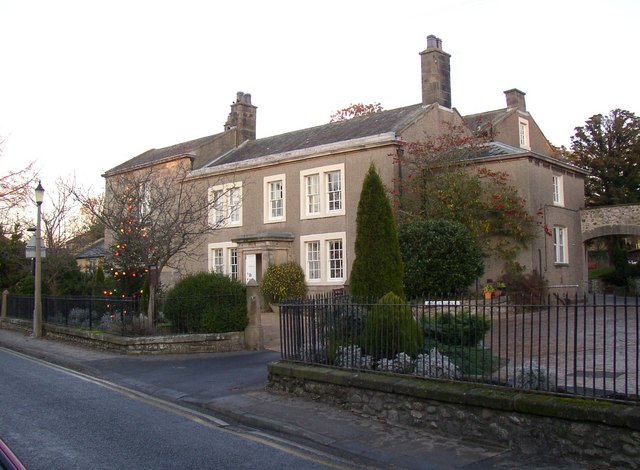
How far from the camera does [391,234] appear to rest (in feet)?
40.2

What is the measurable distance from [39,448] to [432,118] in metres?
21.9

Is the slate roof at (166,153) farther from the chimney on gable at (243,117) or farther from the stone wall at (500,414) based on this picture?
the stone wall at (500,414)

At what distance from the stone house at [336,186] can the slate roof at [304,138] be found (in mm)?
95

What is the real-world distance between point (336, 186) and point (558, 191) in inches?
355

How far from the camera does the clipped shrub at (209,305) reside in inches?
609

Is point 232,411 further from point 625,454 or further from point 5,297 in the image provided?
point 5,297

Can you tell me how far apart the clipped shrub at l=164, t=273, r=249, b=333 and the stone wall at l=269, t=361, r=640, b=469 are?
6.47 metres

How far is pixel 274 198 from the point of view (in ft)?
91.1

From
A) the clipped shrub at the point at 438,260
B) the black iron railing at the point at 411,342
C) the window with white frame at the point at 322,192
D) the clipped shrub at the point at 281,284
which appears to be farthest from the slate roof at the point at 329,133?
the black iron railing at the point at 411,342

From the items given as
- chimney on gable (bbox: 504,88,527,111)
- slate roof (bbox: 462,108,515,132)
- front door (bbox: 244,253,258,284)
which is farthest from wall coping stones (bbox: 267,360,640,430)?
chimney on gable (bbox: 504,88,527,111)

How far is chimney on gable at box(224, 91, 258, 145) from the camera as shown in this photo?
3366 cm

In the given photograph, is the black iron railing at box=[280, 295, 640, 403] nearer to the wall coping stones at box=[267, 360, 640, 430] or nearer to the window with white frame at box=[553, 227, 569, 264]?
the wall coping stones at box=[267, 360, 640, 430]

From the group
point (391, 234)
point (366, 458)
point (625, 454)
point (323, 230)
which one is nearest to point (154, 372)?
point (391, 234)

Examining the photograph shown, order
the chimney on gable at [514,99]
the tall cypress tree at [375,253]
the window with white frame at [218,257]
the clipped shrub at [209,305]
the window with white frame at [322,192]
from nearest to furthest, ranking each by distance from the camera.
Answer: the tall cypress tree at [375,253]
the clipped shrub at [209,305]
the window with white frame at [322,192]
the window with white frame at [218,257]
the chimney on gable at [514,99]
